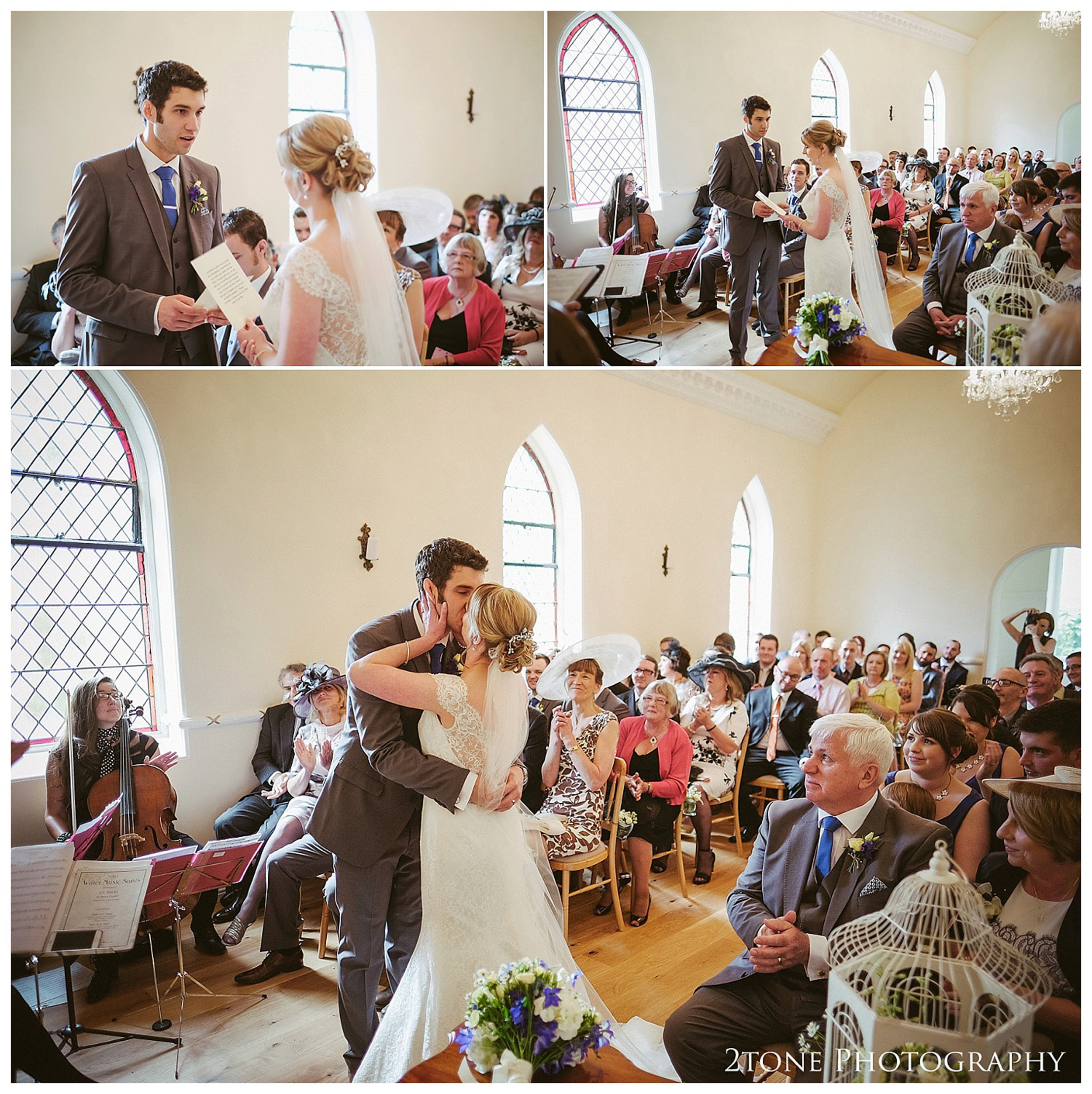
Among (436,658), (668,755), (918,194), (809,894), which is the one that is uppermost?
(918,194)

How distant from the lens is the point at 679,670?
414 centimetres

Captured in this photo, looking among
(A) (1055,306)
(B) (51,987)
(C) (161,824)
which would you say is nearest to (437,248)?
(A) (1055,306)

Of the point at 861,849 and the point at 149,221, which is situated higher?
the point at 149,221

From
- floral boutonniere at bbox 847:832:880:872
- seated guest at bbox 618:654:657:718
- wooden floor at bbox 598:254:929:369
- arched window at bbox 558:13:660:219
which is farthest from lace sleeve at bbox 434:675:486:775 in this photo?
arched window at bbox 558:13:660:219

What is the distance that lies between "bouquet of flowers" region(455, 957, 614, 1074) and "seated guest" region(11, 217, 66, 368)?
265cm

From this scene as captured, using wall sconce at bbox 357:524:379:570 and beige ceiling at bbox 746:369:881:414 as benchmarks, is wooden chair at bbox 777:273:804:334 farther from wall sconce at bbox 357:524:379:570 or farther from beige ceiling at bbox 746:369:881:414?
wall sconce at bbox 357:524:379:570

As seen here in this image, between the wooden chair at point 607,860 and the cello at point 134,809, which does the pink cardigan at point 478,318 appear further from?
the cello at point 134,809

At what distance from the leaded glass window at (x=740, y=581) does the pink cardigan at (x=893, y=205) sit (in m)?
1.28

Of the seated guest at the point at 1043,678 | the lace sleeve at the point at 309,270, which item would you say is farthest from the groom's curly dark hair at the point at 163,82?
the seated guest at the point at 1043,678

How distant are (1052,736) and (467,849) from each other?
7.17 ft

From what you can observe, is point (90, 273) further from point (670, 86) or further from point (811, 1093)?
point (811, 1093)

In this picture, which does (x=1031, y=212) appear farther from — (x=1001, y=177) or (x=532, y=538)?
(x=532, y=538)

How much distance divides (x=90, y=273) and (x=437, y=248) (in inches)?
46.4

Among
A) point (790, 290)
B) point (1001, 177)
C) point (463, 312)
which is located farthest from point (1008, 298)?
point (463, 312)
